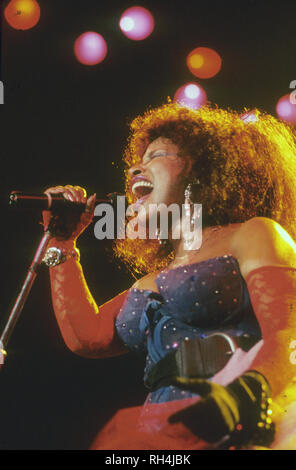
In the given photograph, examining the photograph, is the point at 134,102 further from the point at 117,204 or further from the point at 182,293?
the point at 182,293

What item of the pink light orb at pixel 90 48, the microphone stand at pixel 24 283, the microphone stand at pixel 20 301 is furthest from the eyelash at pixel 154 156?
the pink light orb at pixel 90 48

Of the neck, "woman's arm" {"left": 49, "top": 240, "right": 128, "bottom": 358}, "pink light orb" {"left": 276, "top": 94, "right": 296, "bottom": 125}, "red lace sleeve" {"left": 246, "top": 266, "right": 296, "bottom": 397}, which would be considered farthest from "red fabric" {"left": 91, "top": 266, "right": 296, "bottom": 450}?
"pink light orb" {"left": 276, "top": 94, "right": 296, "bottom": 125}

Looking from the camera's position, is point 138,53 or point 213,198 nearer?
point 213,198

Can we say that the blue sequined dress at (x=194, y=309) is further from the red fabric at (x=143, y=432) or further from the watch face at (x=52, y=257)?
the watch face at (x=52, y=257)

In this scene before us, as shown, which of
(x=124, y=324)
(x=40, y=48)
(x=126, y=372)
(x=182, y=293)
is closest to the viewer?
(x=182, y=293)

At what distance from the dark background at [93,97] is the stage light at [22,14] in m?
0.04

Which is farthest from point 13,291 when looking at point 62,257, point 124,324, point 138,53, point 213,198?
point 138,53

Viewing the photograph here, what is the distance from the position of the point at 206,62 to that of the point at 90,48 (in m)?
0.70

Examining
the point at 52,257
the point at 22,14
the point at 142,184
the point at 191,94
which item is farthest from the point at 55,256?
the point at 22,14

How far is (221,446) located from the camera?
1.01 m

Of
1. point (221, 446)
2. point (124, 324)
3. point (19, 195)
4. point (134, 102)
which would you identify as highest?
point (134, 102)

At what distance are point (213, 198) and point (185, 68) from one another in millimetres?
1300

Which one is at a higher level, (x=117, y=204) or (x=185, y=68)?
(x=185, y=68)

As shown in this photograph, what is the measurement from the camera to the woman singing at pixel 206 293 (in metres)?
1.03
